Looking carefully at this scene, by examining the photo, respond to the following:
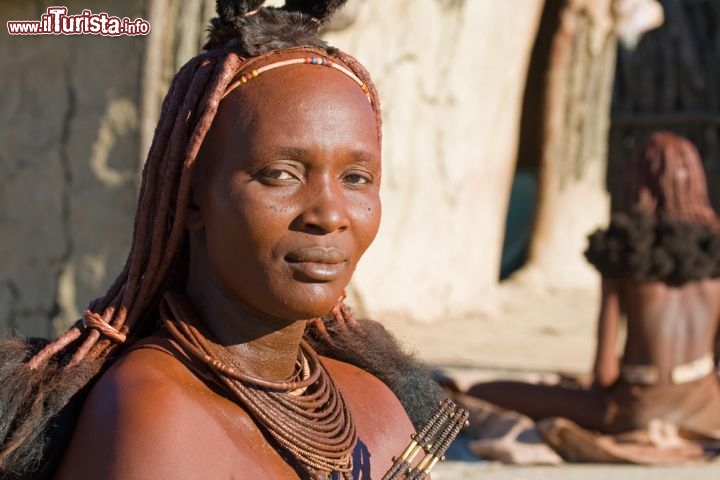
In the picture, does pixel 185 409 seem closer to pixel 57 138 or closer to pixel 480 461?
pixel 480 461

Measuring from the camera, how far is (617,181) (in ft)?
40.5

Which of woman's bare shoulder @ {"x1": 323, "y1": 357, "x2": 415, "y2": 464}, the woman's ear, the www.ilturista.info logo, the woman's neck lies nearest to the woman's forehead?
the woman's ear

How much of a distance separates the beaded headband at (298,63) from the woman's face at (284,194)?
0.01 m

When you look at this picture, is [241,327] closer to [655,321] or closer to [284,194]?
[284,194]

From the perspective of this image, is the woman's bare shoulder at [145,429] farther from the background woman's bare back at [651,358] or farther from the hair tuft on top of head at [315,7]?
the background woman's bare back at [651,358]

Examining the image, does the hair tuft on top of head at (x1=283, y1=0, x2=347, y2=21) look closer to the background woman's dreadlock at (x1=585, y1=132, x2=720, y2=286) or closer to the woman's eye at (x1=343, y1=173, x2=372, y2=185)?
the woman's eye at (x1=343, y1=173, x2=372, y2=185)

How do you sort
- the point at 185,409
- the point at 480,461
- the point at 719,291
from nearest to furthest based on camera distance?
the point at 185,409, the point at 480,461, the point at 719,291

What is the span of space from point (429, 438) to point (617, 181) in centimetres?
1054

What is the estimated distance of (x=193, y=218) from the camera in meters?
2.00

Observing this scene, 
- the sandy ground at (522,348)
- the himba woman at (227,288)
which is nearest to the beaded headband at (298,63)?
the himba woman at (227,288)

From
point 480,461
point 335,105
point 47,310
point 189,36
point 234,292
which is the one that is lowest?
point 480,461

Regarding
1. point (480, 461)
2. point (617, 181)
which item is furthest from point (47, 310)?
point (617, 181)

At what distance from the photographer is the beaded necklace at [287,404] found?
6.44 ft

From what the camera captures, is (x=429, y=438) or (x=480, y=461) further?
(x=480, y=461)
